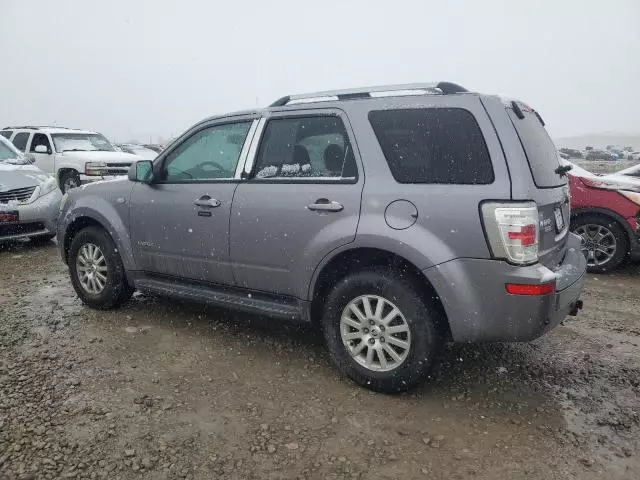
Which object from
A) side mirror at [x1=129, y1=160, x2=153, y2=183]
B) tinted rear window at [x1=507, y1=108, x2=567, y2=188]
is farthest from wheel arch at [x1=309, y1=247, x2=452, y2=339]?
side mirror at [x1=129, y1=160, x2=153, y2=183]

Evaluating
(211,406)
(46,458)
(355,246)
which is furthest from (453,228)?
(46,458)

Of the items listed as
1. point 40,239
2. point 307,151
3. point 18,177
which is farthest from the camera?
point 40,239

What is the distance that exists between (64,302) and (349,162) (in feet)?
10.9

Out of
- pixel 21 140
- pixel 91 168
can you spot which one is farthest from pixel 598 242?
pixel 21 140

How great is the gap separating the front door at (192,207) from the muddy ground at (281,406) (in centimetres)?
62

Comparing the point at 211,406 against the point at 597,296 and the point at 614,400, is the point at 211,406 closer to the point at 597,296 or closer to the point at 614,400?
the point at 614,400

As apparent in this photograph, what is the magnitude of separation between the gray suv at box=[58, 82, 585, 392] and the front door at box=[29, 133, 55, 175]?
8.76 metres

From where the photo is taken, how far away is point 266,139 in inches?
139

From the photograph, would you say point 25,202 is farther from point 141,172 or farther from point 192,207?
point 192,207

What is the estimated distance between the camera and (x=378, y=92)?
3182 mm

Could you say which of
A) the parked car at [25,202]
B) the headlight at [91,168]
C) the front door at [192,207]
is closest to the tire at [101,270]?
the front door at [192,207]

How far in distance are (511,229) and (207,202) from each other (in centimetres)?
211

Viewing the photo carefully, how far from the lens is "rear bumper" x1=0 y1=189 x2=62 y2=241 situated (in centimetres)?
696

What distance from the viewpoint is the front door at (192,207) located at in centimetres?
362
